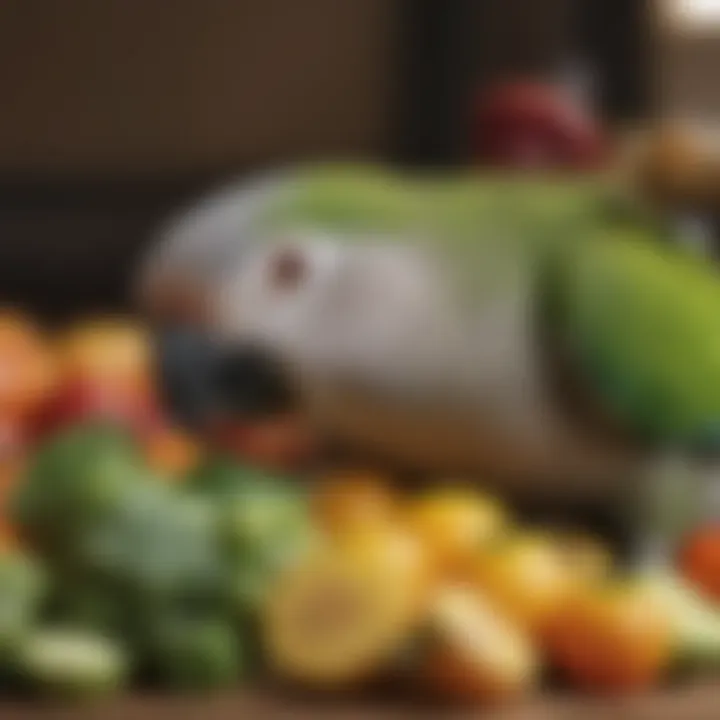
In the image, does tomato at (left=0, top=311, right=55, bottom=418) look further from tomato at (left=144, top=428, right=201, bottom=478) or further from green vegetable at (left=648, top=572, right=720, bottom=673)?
green vegetable at (left=648, top=572, right=720, bottom=673)

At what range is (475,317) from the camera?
48 centimetres

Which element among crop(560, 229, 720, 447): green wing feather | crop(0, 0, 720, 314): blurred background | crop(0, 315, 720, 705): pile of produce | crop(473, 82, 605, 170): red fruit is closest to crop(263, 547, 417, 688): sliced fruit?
crop(0, 315, 720, 705): pile of produce

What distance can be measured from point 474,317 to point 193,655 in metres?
0.15

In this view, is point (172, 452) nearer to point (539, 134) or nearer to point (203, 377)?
point (203, 377)

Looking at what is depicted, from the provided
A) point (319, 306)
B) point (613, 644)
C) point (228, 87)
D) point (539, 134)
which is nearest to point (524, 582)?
point (613, 644)

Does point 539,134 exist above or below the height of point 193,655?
above

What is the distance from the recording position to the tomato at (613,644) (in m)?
0.37

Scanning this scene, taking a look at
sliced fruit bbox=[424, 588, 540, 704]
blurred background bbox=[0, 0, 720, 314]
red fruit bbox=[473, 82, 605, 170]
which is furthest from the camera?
blurred background bbox=[0, 0, 720, 314]

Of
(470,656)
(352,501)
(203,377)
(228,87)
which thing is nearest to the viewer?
(470,656)

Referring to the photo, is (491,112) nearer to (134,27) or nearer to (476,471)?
(476,471)

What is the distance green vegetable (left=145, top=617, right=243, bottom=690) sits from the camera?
0.37 metres

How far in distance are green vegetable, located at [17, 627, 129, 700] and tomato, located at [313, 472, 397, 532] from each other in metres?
0.09

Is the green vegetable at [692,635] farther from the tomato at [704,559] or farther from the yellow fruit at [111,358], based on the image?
the yellow fruit at [111,358]

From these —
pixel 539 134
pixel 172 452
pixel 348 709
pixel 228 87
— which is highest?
pixel 228 87
